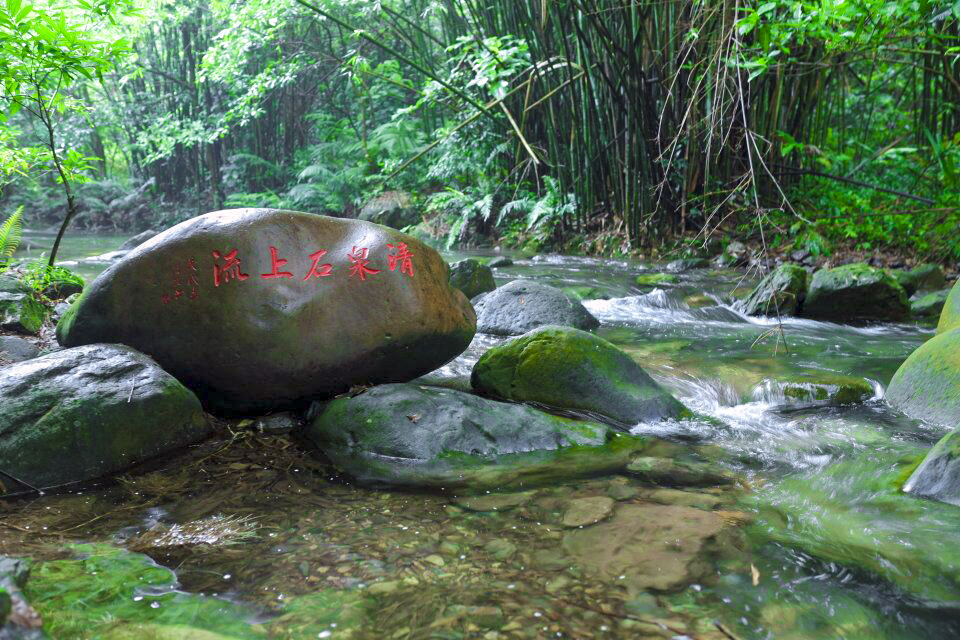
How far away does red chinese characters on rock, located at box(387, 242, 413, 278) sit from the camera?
3.27 m

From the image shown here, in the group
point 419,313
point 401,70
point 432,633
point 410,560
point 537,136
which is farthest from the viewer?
point 401,70

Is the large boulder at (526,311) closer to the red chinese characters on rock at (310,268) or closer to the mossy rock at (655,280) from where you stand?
the mossy rock at (655,280)

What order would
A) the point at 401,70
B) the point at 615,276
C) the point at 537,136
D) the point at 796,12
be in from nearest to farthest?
the point at 796,12, the point at 615,276, the point at 537,136, the point at 401,70

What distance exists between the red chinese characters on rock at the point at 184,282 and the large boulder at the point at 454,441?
0.78 meters

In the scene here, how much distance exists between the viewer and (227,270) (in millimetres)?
3021

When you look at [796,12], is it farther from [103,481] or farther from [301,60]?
[301,60]

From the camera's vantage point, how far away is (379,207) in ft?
46.7

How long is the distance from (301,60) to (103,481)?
13696 mm

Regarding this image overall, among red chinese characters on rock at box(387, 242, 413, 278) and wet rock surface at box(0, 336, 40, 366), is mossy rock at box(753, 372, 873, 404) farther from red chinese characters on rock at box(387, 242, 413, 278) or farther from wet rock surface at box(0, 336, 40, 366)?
wet rock surface at box(0, 336, 40, 366)

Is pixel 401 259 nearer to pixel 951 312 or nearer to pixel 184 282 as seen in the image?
pixel 184 282

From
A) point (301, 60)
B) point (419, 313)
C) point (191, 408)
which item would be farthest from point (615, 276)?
point (301, 60)

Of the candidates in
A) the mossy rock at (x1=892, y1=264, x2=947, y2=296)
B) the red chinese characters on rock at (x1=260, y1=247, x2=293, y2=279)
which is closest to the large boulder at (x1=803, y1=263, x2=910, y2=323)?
the mossy rock at (x1=892, y1=264, x2=947, y2=296)

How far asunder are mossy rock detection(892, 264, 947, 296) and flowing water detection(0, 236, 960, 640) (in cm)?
344

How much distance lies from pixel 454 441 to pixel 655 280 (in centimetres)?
471
